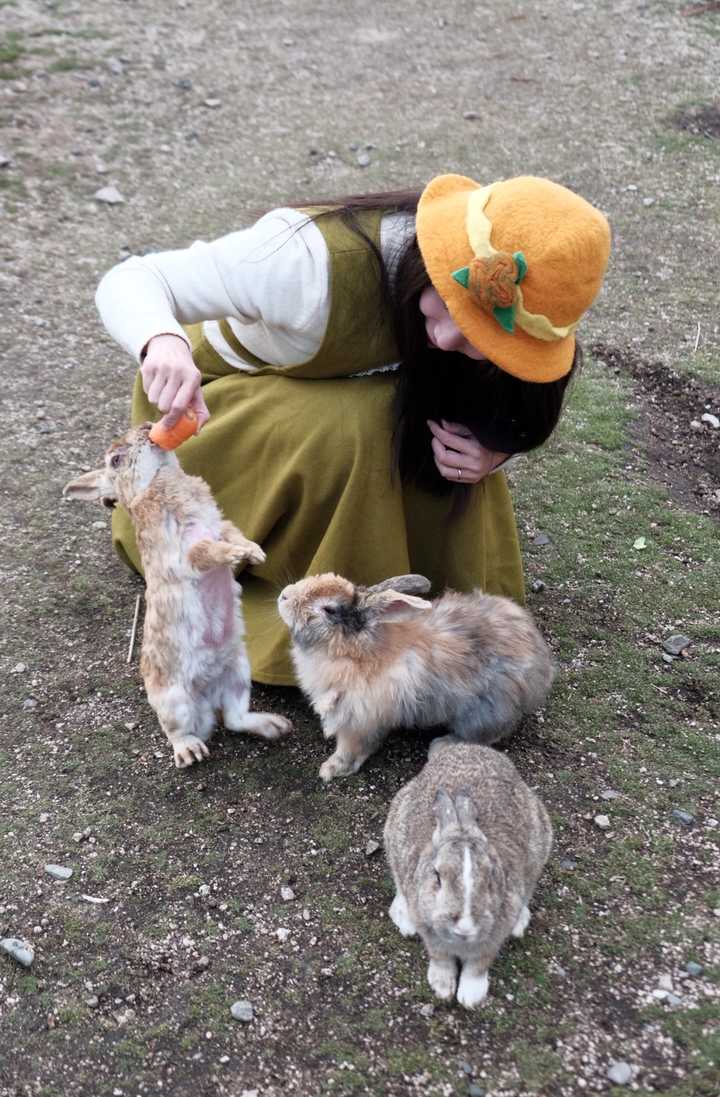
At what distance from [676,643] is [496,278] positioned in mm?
1724

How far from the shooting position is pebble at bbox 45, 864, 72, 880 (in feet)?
9.95

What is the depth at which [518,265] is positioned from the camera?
2.65m

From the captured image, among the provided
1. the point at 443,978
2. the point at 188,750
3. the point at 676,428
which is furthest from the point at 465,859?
the point at 676,428

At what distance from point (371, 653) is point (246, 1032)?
1.12 meters

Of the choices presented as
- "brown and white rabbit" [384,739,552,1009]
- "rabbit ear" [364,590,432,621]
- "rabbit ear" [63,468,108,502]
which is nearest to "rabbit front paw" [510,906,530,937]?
"brown and white rabbit" [384,739,552,1009]

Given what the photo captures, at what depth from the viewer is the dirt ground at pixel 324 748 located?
102 inches

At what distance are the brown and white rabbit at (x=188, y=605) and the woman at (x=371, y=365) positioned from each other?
21 centimetres

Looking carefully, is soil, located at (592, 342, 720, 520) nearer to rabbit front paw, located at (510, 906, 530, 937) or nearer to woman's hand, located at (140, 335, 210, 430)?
rabbit front paw, located at (510, 906, 530, 937)

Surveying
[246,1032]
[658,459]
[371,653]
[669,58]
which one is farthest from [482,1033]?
[669,58]

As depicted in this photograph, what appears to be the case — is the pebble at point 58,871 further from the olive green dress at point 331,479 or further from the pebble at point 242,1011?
the olive green dress at point 331,479

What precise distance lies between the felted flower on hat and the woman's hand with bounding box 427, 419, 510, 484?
0.65 m

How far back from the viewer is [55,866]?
306cm

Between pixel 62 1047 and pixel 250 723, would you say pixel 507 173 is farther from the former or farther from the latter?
pixel 62 1047

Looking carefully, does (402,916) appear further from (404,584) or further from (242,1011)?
(404,584)
